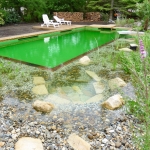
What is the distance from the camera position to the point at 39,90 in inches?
143

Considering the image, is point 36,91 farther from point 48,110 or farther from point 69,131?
point 69,131

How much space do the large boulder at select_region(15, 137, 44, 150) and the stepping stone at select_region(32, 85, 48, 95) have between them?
53.4 inches

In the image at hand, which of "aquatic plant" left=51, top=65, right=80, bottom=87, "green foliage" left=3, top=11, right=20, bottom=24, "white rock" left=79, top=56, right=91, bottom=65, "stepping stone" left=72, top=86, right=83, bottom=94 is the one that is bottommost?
"stepping stone" left=72, top=86, right=83, bottom=94

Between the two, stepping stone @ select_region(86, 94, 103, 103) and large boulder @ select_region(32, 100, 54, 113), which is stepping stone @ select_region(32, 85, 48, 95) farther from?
stepping stone @ select_region(86, 94, 103, 103)

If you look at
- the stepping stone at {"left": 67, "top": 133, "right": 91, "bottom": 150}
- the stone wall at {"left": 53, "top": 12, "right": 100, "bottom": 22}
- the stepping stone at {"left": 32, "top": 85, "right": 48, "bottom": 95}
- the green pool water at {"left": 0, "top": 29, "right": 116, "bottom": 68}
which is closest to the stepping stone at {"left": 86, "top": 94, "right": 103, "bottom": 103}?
the stepping stone at {"left": 32, "top": 85, "right": 48, "bottom": 95}

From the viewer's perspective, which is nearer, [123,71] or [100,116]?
[100,116]

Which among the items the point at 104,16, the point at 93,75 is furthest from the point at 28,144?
the point at 104,16

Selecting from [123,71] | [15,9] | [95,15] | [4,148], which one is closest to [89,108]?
[4,148]

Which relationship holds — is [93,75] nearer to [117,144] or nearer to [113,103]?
[113,103]

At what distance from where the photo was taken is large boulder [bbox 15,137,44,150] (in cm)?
209

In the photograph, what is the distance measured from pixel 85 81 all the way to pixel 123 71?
111 centimetres

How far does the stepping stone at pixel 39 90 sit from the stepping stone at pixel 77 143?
1.38 metres

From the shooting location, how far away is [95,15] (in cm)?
1664

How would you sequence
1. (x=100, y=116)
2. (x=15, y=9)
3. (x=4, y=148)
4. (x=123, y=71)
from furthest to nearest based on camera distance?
(x=15, y=9) → (x=123, y=71) → (x=100, y=116) → (x=4, y=148)
